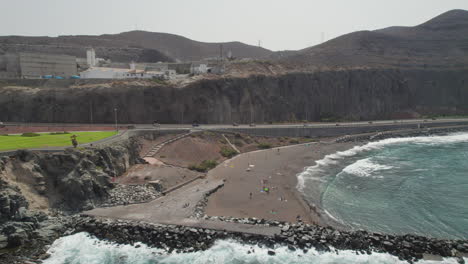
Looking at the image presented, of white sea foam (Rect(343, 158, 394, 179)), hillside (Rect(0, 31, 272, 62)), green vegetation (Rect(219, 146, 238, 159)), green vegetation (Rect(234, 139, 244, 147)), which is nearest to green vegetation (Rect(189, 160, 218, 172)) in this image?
green vegetation (Rect(219, 146, 238, 159))

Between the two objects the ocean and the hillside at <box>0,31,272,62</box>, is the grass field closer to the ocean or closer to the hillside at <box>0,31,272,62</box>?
the ocean

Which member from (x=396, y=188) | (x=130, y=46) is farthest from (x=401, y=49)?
(x=396, y=188)

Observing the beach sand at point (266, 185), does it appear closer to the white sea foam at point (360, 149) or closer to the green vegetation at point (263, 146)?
the white sea foam at point (360, 149)

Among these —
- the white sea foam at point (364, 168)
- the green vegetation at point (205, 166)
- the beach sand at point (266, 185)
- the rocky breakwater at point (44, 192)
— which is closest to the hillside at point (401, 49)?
the beach sand at point (266, 185)

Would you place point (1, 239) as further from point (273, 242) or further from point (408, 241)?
point (408, 241)

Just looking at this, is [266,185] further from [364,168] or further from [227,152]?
[364,168]

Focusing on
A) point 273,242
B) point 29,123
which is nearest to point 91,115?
point 29,123
